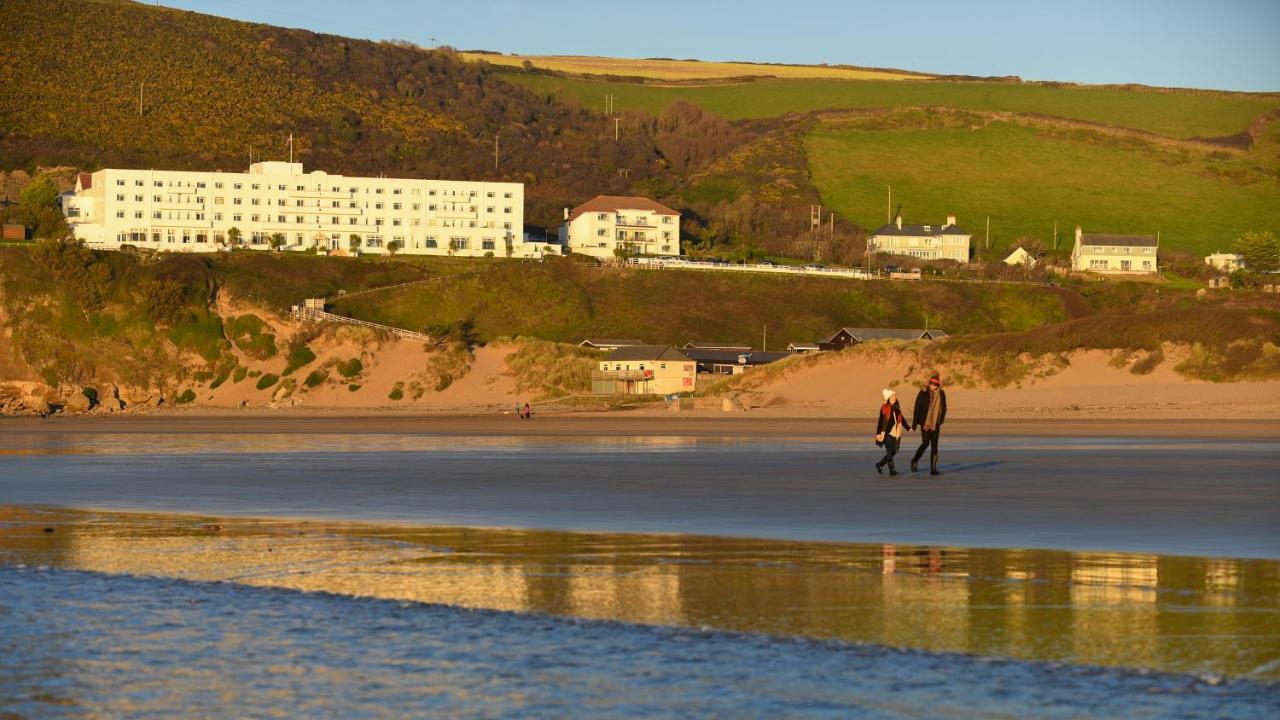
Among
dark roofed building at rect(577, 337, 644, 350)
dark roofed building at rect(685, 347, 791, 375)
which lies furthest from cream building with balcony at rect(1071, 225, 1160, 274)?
dark roofed building at rect(577, 337, 644, 350)

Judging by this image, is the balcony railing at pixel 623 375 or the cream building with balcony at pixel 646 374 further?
the balcony railing at pixel 623 375

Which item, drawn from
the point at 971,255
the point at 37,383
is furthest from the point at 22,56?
the point at 971,255

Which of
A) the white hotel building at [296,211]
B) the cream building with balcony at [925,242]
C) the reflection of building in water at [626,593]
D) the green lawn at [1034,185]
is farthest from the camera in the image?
the green lawn at [1034,185]

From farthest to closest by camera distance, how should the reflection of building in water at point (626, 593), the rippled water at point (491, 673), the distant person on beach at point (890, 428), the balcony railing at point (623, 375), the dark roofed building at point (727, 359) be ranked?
the dark roofed building at point (727, 359), the balcony railing at point (623, 375), the distant person on beach at point (890, 428), the reflection of building in water at point (626, 593), the rippled water at point (491, 673)

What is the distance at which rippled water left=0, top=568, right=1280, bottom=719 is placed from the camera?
995 centimetres

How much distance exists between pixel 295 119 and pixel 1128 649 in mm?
Result: 159829

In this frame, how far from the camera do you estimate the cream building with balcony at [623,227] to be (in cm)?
13625

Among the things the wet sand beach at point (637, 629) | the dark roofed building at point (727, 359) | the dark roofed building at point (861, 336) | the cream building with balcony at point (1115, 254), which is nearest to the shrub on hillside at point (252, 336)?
the dark roofed building at point (727, 359)

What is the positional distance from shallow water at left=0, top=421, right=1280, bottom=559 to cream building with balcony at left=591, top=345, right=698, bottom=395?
127 ft

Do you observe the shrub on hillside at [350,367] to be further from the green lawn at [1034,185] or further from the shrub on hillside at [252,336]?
the green lawn at [1034,185]

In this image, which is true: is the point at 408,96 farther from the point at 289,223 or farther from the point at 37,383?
the point at 37,383

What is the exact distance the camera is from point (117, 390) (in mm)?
84938

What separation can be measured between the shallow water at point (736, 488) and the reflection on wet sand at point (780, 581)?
1.61m

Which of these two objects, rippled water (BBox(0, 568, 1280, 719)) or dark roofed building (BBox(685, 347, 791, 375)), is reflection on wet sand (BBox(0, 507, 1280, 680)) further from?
dark roofed building (BBox(685, 347, 791, 375))
